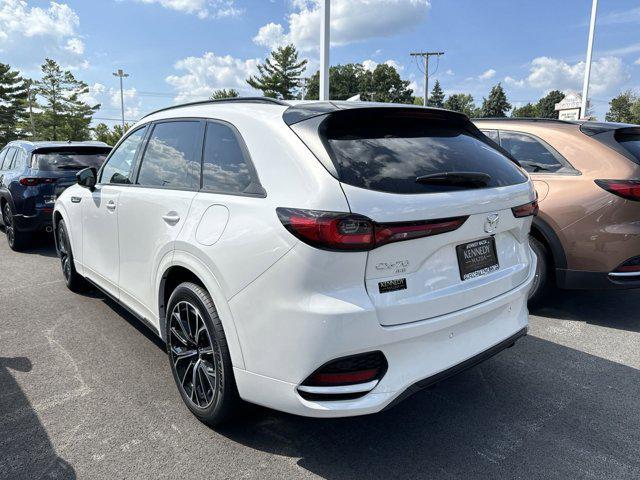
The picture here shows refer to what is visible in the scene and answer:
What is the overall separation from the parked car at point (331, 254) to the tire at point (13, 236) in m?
5.49

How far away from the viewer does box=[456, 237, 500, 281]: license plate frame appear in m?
2.38

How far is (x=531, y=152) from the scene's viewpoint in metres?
4.80

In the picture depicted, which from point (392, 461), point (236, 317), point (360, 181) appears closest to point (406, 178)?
point (360, 181)

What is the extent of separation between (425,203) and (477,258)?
513mm

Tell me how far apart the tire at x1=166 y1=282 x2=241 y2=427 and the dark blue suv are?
17.6 feet

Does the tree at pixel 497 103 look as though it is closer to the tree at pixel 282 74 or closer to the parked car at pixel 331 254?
the tree at pixel 282 74

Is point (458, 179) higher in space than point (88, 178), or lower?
higher

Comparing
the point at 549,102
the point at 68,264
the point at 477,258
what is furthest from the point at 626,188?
the point at 549,102

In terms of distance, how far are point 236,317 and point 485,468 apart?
4.75 feet

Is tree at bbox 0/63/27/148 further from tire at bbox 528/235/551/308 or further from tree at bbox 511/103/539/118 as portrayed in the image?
tree at bbox 511/103/539/118

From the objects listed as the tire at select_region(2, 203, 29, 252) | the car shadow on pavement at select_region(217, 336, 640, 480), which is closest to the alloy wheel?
the car shadow on pavement at select_region(217, 336, 640, 480)

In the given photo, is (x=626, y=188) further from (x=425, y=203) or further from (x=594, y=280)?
(x=425, y=203)

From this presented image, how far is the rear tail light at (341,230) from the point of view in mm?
2008

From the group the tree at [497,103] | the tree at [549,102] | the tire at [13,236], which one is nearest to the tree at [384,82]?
the tree at [497,103]
